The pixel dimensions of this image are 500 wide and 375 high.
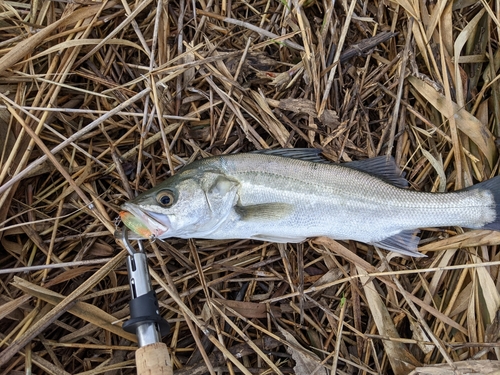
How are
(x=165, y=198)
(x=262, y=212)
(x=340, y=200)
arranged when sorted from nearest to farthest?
1. (x=165, y=198)
2. (x=262, y=212)
3. (x=340, y=200)

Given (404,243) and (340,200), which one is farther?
(404,243)

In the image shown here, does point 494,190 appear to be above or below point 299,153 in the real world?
below

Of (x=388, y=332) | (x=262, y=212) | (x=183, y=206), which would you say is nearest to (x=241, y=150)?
(x=262, y=212)

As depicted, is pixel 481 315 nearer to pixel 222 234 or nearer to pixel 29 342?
pixel 222 234

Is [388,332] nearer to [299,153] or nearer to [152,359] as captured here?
[299,153]

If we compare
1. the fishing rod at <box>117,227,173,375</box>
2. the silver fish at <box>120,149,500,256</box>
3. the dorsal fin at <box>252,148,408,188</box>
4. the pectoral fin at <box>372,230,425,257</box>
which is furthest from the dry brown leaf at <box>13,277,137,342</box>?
the pectoral fin at <box>372,230,425,257</box>

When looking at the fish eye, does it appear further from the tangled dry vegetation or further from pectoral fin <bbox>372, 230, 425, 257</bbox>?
pectoral fin <bbox>372, 230, 425, 257</bbox>
